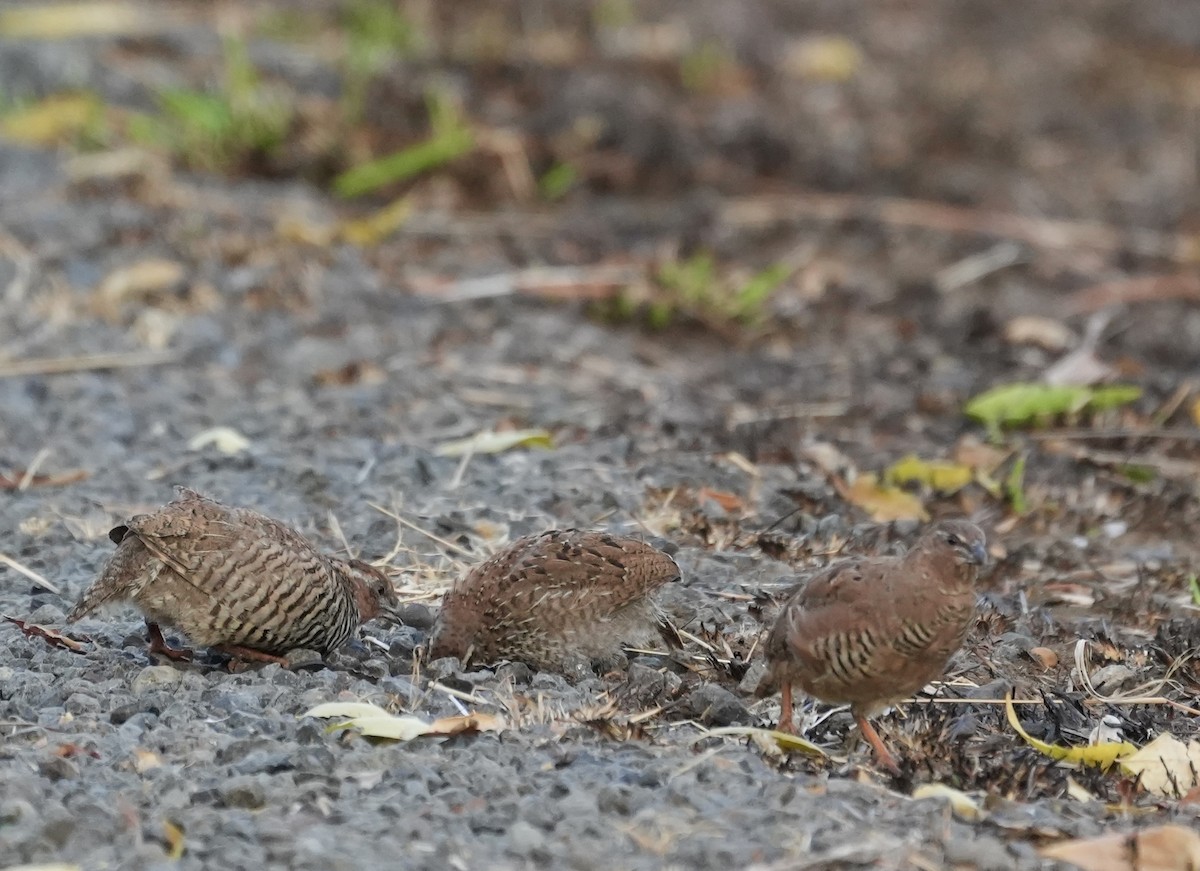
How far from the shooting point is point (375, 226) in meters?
9.09

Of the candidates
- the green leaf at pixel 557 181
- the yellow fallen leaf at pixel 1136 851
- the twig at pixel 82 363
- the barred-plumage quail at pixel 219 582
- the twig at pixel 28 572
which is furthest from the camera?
the green leaf at pixel 557 181

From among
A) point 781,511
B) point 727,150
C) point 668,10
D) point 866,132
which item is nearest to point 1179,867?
point 781,511

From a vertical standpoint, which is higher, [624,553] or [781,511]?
[624,553]

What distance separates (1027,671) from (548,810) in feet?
5.79

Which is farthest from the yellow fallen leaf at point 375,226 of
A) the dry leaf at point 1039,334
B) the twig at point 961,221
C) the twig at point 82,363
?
the dry leaf at point 1039,334

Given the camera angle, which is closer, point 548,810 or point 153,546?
point 548,810

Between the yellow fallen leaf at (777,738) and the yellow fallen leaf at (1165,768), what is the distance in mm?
751

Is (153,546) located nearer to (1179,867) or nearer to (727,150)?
(1179,867)

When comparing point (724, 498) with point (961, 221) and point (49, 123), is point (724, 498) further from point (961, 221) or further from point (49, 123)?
point (49, 123)

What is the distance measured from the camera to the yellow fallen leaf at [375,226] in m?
9.01

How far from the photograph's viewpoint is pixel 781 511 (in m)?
6.10

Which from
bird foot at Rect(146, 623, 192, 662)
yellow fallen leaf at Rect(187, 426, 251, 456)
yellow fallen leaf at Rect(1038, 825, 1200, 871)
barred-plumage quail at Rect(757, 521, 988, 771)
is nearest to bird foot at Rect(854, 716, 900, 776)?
barred-plumage quail at Rect(757, 521, 988, 771)

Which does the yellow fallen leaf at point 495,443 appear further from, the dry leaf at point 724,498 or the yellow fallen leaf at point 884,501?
the yellow fallen leaf at point 884,501

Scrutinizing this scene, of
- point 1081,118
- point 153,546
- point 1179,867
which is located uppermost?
point 153,546
